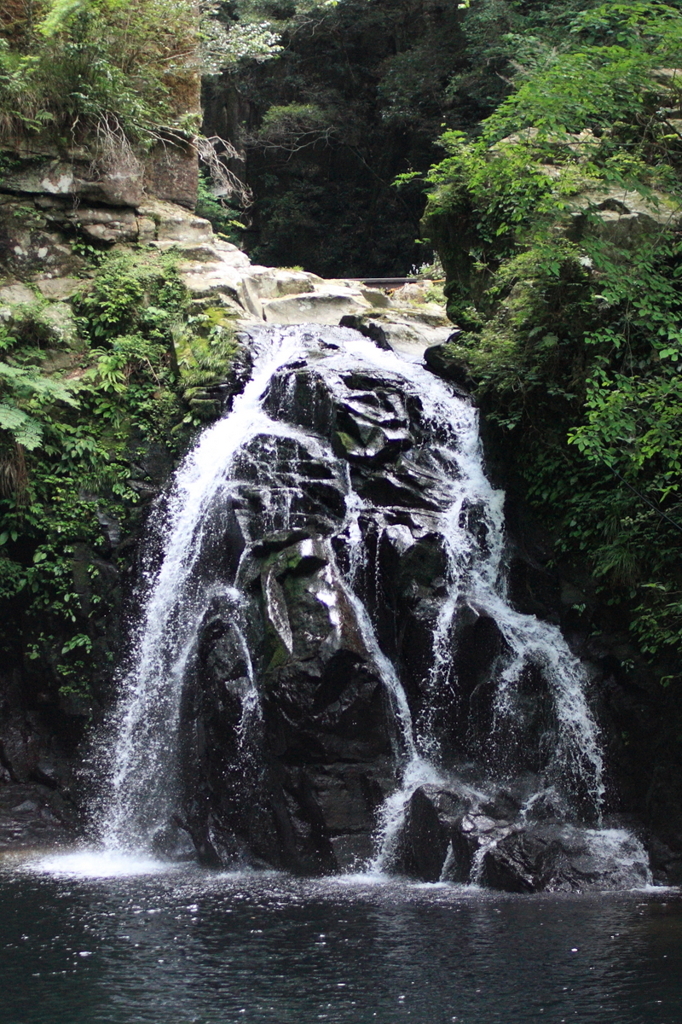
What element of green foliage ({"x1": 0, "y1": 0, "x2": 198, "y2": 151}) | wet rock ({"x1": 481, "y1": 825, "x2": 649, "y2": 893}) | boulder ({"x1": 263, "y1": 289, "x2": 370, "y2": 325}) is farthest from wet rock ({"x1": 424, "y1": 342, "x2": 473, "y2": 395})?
wet rock ({"x1": 481, "y1": 825, "x2": 649, "y2": 893})

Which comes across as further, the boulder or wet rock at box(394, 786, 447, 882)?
the boulder

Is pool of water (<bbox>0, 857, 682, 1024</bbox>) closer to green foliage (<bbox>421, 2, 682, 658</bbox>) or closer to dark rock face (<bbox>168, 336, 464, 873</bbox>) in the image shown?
dark rock face (<bbox>168, 336, 464, 873</bbox>)

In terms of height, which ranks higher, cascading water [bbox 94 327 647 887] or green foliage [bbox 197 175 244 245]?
green foliage [bbox 197 175 244 245]

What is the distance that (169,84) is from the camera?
14.8m

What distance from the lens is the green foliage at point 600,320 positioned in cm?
834

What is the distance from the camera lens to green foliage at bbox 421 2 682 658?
834 centimetres

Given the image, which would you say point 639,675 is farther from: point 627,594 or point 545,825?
point 545,825

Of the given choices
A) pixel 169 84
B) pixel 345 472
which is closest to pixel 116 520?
pixel 345 472

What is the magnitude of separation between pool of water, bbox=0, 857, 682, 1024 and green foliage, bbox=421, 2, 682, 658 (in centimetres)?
279

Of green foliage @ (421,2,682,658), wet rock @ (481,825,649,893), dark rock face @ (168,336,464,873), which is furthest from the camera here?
green foliage @ (421,2,682,658)

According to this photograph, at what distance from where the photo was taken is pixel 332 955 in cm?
584

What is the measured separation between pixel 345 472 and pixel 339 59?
20.1 meters

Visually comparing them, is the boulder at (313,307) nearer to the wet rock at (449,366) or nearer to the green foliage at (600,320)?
the wet rock at (449,366)

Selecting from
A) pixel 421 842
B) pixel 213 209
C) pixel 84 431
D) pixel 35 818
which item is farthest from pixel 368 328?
pixel 213 209
